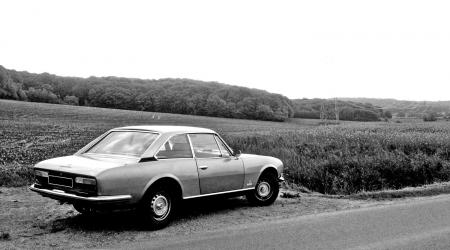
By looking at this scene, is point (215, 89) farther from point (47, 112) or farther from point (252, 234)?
point (252, 234)

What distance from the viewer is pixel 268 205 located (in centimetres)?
926

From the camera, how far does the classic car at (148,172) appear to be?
6359 millimetres

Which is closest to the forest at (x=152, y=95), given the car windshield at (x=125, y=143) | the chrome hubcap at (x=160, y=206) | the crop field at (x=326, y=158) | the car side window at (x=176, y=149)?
the crop field at (x=326, y=158)

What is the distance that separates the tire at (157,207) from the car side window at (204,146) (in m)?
0.97

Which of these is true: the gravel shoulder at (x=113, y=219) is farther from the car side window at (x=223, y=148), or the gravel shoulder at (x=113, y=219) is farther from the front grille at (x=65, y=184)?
the car side window at (x=223, y=148)

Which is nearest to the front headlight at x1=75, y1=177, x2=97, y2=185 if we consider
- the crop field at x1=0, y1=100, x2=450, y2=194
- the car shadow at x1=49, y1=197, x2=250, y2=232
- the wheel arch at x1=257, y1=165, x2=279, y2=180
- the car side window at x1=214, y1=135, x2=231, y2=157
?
the car shadow at x1=49, y1=197, x2=250, y2=232

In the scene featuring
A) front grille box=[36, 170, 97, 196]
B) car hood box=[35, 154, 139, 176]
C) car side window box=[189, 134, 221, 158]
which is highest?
car side window box=[189, 134, 221, 158]

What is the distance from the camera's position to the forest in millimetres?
52344

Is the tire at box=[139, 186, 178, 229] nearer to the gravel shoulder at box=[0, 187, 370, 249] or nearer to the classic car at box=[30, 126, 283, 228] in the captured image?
the classic car at box=[30, 126, 283, 228]

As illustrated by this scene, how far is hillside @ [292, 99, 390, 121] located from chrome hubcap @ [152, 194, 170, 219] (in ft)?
229

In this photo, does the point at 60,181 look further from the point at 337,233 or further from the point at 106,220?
the point at 337,233

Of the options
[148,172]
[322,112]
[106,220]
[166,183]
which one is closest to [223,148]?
[166,183]

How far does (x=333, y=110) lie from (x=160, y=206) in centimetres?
8134

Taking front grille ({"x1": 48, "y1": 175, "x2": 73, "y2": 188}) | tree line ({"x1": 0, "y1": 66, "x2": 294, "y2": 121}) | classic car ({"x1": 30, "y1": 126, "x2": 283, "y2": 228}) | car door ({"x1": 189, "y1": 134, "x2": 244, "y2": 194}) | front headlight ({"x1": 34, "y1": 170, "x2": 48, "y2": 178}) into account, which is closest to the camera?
classic car ({"x1": 30, "y1": 126, "x2": 283, "y2": 228})
